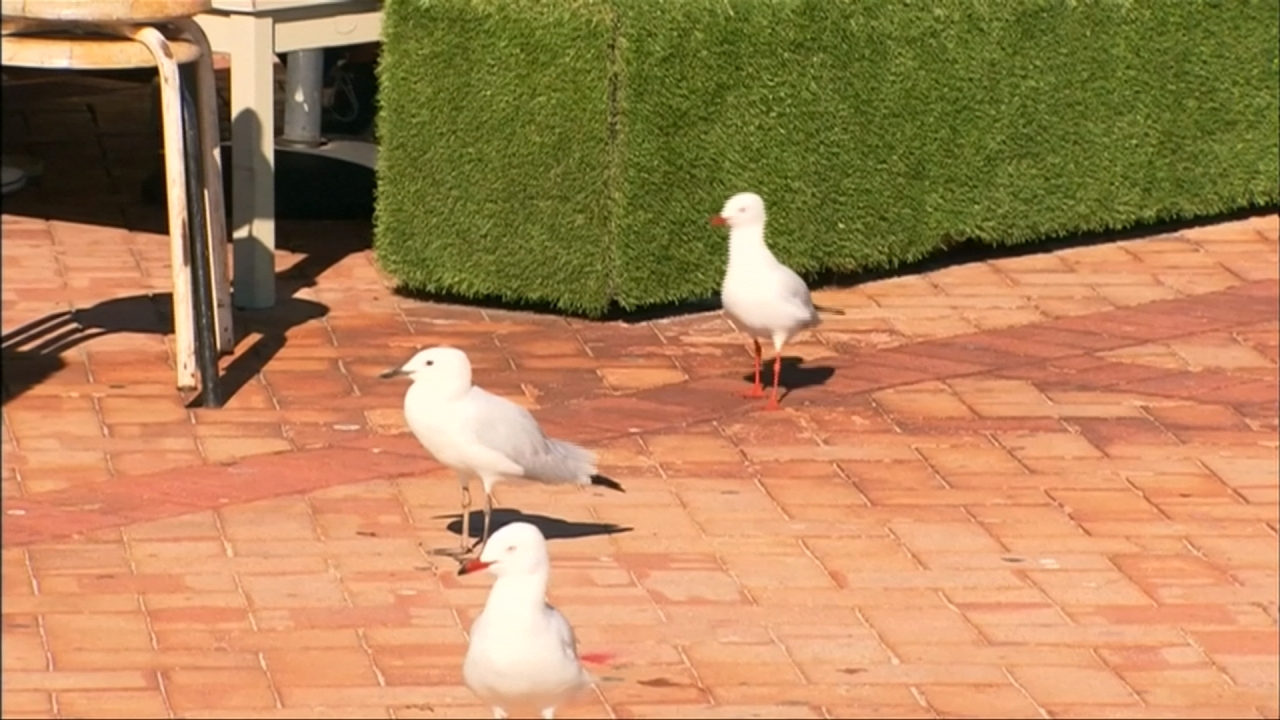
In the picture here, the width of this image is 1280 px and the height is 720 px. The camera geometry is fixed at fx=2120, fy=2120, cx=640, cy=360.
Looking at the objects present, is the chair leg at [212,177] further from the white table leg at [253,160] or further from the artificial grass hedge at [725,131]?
the artificial grass hedge at [725,131]

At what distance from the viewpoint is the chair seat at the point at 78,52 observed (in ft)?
24.1

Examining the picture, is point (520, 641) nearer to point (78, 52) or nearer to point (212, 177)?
point (78, 52)

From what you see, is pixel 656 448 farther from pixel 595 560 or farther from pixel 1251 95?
pixel 1251 95

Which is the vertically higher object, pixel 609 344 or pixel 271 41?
pixel 271 41

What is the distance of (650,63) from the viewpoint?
888cm

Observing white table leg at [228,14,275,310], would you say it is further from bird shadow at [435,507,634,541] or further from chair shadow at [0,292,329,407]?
bird shadow at [435,507,634,541]

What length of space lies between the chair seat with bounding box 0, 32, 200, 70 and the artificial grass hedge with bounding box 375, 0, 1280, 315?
5.66 feet

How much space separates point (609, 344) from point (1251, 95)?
4520mm

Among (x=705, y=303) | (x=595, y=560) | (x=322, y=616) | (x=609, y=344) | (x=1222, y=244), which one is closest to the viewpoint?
(x=322, y=616)

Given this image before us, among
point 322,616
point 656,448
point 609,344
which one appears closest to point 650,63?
point 609,344

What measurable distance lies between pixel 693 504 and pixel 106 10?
269 cm

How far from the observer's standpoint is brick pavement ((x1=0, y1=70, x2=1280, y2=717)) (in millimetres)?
5309

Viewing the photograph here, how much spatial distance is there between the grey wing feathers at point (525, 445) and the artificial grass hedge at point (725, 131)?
2868 mm

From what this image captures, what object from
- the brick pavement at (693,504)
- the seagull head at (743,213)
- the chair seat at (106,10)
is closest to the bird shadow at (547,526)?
the brick pavement at (693,504)
